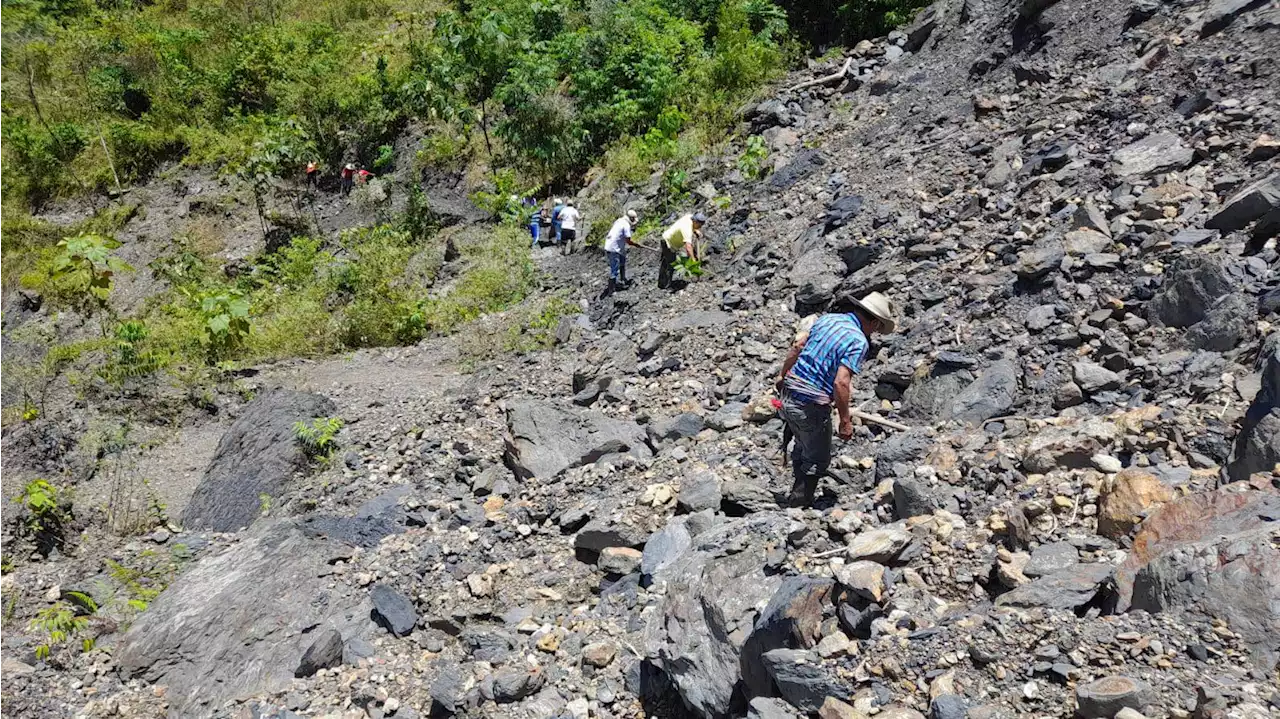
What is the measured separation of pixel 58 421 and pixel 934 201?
8652 mm

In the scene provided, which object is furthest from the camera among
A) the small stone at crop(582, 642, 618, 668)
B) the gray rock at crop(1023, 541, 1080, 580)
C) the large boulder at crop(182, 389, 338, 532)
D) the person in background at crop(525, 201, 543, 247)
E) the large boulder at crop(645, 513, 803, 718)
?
the person in background at crop(525, 201, 543, 247)

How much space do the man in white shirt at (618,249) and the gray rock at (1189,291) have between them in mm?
5819

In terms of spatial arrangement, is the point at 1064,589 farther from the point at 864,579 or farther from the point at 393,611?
the point at 393,611

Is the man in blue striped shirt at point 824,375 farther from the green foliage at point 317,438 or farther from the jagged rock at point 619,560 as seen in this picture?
the green foliage at point 317,438

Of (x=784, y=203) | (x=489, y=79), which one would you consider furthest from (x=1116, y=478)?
(x=489, y=79)

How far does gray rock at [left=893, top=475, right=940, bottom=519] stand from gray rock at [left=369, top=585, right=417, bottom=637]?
2748 mm

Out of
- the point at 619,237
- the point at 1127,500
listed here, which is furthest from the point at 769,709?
the point at 619,237

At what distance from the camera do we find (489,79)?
50.2ft

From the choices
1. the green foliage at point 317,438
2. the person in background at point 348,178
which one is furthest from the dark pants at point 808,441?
the person in background at point 348,178

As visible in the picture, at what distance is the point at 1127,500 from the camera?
335 cm

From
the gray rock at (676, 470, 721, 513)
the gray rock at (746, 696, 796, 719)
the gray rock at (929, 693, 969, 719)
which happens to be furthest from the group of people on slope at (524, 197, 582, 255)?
the gray rock at (929, 693, 969, 719)

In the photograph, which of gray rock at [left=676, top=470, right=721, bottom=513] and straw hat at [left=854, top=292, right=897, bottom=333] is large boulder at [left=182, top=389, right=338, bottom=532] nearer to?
gray rock at [left=676, top=470, right=721, bottom=513]

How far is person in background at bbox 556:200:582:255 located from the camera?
11898mm

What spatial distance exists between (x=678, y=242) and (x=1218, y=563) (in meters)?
7.29
